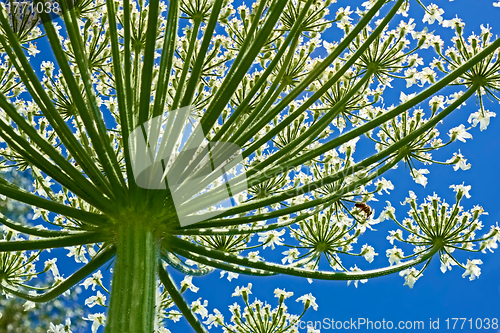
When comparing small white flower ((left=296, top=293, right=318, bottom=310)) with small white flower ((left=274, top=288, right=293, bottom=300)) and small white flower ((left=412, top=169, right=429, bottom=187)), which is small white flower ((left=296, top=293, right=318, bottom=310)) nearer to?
small white flower ((left=274, top=288, right=293, bottom=300))

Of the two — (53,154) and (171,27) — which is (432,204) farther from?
(53,154)

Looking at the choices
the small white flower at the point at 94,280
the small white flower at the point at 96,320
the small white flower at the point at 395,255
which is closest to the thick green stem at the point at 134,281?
the small white flower at the point at 94,280

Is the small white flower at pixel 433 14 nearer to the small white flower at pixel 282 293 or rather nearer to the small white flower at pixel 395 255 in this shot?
the small white flower at pixel 395 255

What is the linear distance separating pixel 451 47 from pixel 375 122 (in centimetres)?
271

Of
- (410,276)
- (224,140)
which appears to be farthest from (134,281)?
(410,276)

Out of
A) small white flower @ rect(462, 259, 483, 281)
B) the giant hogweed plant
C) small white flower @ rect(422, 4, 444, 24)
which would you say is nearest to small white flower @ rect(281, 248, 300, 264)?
the giant hogweed plant

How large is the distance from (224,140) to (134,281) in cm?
193

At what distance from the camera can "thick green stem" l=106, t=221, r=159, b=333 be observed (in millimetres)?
4430

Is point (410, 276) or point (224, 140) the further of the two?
point (410, 276)

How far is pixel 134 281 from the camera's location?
4633 millimetres

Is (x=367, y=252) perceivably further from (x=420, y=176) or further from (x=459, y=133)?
(x=459, y=133)

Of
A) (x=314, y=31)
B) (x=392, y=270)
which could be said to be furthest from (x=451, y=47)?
(x=392, y=270)

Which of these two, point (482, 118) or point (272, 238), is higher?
point (482, 118)

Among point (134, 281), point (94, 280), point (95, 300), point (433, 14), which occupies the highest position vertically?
point (433, 14)
